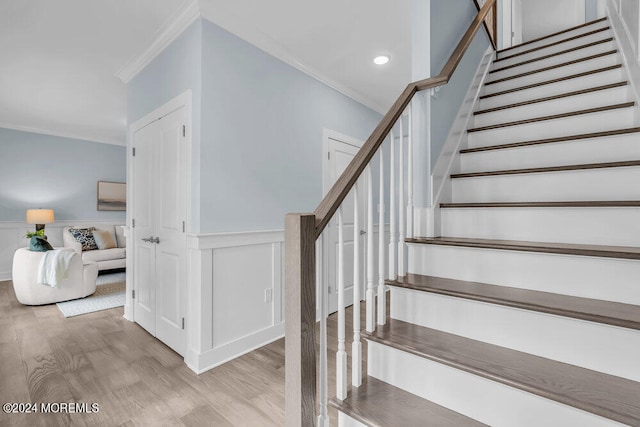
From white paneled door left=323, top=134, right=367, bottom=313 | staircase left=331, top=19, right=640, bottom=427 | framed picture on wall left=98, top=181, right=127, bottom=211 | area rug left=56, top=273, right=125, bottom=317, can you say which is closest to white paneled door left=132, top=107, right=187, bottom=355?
area rug left=56, top=273, right=125, bottom=317

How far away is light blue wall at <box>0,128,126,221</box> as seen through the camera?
4805mm

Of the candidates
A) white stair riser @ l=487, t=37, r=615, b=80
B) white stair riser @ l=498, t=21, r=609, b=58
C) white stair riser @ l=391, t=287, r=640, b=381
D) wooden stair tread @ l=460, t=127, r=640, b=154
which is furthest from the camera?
white stair riser @ l=498, t=21, r=609, b=58

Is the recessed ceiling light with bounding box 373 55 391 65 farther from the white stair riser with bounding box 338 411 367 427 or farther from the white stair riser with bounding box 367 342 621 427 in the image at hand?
the white stair riser with bounding box 338 411 367 427

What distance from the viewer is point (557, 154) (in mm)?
1661

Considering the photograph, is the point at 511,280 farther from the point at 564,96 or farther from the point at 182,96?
the point at 182,96

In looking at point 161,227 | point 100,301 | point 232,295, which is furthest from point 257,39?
point 100,301

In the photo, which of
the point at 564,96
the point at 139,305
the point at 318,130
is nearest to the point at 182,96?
the point at 318,130

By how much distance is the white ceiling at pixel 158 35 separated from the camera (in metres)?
2.06

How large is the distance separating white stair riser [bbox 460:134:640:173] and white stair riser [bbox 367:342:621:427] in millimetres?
1323

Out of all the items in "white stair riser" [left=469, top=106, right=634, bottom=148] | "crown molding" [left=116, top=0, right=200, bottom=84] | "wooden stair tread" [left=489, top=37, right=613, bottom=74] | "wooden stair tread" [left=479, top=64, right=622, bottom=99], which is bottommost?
"white stair riser" [left=469, top=106, right=634, bottom=148]

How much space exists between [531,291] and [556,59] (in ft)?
7.51

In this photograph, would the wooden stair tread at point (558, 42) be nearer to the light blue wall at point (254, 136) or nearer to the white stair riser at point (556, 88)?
the white stair riser at point (556, 88)

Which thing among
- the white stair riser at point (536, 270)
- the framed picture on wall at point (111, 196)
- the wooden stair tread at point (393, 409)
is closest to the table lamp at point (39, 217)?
the framed picture on wall at point (111, 196)

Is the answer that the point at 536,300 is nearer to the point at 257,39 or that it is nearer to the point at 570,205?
the point at 570,205
